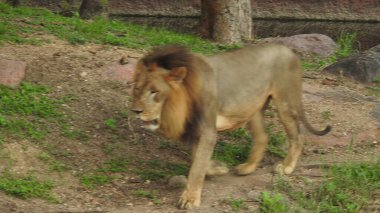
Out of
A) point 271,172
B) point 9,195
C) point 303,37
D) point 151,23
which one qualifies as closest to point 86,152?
point 9,195

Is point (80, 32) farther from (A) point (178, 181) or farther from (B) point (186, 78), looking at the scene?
(B) point (186, 78)

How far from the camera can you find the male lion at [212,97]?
19.5 feet

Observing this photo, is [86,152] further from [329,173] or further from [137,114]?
[329,173]

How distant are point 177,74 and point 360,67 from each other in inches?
154

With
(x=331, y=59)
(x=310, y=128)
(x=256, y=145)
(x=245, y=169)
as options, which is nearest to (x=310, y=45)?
(x=331, y=59)

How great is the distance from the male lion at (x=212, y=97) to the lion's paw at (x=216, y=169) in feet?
0.05

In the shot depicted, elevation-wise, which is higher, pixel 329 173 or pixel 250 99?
pixel 250 99

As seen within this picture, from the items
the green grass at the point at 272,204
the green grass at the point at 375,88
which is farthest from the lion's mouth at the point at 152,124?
the green grass at the point at 375,88

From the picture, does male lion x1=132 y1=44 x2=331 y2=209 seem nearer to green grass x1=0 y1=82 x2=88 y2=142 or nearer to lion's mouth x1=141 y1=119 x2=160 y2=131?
lion's mouth x1=141 y1=119 x2=160 y2=131

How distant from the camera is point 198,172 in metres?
6.10

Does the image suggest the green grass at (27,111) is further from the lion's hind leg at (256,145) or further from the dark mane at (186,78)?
the lion's hind leg at (256,145)

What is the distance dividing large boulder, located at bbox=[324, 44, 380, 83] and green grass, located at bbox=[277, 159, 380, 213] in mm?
2565

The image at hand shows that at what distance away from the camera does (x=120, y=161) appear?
6.76 meters

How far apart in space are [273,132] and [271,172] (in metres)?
0.83
